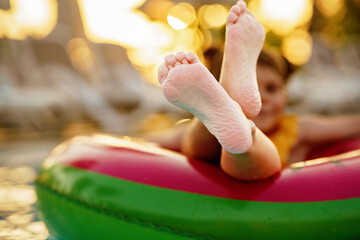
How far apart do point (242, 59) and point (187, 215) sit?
363 millimetres

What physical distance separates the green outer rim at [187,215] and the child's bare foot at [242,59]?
0.72 feet

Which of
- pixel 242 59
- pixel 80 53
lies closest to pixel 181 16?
pixel 80 53

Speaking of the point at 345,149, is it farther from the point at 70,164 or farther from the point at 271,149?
the point at 70,164

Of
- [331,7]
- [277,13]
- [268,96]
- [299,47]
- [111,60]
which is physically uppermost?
[268,96]

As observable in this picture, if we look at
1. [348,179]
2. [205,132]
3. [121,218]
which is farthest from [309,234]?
[121,218]

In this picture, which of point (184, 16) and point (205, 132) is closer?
point (205, 132)

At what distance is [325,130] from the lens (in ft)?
4.13

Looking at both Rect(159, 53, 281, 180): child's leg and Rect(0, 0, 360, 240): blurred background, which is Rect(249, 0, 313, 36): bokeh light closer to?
Rect(0, 0, 360, 240): blurred background

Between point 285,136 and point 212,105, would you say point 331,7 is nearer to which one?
point 285,136

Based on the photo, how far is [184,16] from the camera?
535 centimetres

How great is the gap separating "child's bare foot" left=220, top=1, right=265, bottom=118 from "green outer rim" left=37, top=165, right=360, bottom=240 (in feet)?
0.72

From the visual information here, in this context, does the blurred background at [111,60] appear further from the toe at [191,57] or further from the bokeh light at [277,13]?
the toe at [191,57]

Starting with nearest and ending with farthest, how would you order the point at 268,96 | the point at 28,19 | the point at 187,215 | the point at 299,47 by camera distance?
1. the point at 187,215
2. the point at 268,96
3. the point at 28,19
4. the point at 299,47

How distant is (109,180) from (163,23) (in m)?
4.86
